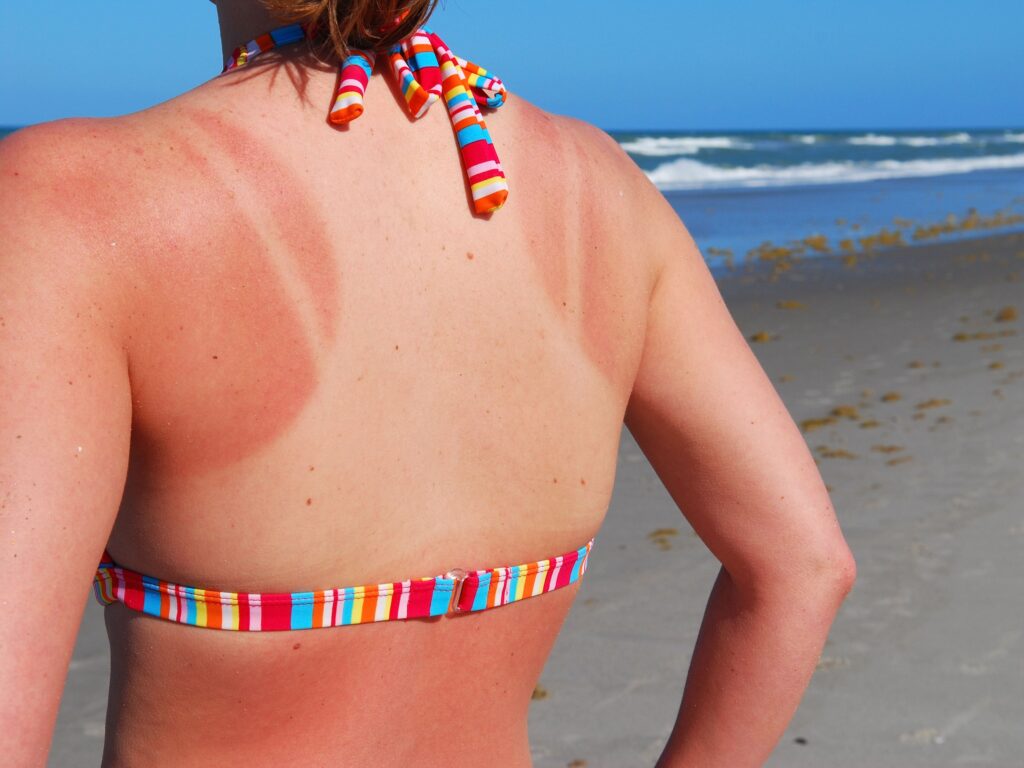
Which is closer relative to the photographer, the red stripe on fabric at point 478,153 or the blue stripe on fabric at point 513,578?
the red stripe on fabric at point 478,153

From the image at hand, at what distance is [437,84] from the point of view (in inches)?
40.7

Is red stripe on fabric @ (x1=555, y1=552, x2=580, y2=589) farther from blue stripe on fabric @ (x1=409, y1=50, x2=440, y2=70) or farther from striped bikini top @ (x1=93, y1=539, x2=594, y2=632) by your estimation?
blue stripe on fabric @ (x1=409, y1=50, x2=440, y2=70)

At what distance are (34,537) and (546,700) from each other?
11.2 feet

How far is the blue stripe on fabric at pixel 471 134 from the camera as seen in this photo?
40.8 inches

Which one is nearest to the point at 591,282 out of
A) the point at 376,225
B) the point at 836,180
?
the point at 376,225

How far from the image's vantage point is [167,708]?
40.7 inches

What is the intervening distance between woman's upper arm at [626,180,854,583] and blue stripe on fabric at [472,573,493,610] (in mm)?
269

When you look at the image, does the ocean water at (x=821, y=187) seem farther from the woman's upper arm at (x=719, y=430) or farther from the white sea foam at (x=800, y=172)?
the woman's upper arm at (x=719, y=430)

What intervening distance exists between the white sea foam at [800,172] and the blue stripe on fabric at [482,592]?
85.1 ft

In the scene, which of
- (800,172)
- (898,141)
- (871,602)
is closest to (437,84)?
(871,602)

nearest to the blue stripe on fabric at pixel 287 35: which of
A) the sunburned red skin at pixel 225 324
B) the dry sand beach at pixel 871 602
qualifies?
the sunburned red skin at pixel 225 324

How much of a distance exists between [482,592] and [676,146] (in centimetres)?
3928

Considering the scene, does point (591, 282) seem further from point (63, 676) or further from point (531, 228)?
point (63, 676)

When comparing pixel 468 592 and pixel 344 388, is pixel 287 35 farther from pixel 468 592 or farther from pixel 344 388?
pixel 468 592
